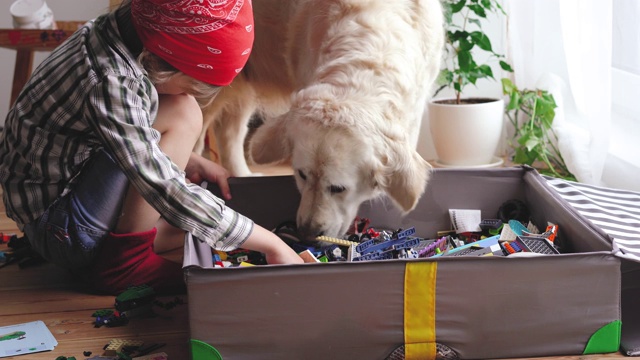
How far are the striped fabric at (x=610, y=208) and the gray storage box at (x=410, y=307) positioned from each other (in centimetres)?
25

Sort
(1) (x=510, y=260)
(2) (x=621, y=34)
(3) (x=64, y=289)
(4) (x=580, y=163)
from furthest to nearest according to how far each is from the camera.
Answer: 1. (4) (x=580, y=163)
2. (2) (x=621, y=34)
3. (3) (x=64, y=289)
4. (1) (x=510, y=260)

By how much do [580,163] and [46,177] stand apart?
150 centimetres

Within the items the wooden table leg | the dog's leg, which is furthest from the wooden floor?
the wooden table leg

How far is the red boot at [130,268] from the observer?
1.54m

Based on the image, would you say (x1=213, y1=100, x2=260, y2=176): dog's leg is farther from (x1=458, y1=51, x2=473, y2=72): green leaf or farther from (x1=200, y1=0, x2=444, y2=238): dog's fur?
(x1=458, y1=51, x2=473, y2=72): green leaf

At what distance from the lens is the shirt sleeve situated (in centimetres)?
125

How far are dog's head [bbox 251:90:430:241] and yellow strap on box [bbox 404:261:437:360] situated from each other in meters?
0.41

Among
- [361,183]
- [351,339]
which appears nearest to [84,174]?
[361,183]

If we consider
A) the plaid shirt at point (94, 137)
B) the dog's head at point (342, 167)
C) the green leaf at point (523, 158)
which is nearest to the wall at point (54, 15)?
the green leaf at point (523, 158)

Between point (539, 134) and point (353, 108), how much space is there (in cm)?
122

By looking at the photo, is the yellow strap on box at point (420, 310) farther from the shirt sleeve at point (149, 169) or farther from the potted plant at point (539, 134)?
the potted plant at point (539, 134)

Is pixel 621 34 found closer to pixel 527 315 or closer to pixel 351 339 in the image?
pixel 527 315

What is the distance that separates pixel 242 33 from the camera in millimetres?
1353

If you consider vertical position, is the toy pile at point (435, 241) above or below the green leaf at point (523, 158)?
above
